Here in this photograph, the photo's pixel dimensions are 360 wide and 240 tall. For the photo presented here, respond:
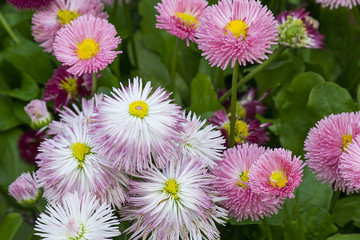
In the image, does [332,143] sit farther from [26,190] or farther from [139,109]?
[26,190]

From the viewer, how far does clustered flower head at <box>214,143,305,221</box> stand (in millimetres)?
466

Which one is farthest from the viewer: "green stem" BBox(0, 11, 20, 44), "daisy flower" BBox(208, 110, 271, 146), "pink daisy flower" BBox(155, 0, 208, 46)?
"green stem" BBox(0, 11, 20, 44)

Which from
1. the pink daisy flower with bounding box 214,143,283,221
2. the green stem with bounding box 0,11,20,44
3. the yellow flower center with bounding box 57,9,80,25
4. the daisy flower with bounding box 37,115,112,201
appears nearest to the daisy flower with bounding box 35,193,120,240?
the daisy flower with bounding box 37,115,112,201

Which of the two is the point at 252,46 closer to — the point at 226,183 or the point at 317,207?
the point at 226,183

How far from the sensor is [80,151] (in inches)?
20.0

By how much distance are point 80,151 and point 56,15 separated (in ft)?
1.04

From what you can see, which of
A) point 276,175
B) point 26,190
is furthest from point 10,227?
point 276,175

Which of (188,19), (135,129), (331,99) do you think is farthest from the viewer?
(331,99)

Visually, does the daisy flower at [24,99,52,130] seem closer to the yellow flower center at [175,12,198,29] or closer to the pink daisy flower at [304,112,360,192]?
the yellow flower center at [175,12,198,29]

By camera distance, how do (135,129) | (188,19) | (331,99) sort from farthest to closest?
1. (331,99)
2. (188,19)
3. (135,129)

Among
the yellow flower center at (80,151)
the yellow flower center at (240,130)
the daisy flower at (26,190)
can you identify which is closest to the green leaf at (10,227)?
the daisy flower at (26,190)

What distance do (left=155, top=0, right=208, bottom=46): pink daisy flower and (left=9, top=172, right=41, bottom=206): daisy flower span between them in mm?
241

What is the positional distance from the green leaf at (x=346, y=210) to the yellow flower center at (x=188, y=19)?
0.35m

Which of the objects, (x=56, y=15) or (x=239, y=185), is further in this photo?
(x=56, y=15)
